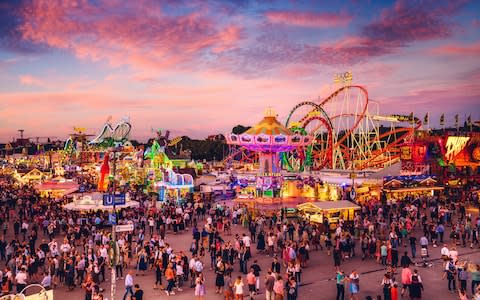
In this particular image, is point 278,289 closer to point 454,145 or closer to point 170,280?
point 170,280

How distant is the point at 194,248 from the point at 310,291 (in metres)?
5.21

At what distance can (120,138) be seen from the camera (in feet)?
89.9

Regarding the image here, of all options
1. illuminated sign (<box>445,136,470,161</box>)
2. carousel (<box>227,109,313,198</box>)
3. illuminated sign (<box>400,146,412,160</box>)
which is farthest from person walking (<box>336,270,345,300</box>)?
illuminated sign (<box>445,136,470,161</box>)

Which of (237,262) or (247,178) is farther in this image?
(247,178)

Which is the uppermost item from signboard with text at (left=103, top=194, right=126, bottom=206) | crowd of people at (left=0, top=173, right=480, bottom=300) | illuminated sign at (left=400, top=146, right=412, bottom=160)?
illuminated sign at (left=400, top=146, right=412, bottom=160)

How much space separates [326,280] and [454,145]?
3303 cm

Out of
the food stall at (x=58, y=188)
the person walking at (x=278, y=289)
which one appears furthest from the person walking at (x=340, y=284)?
the food stall at (x=58, y=188)

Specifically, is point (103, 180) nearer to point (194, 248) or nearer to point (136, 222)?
point (136, 222)

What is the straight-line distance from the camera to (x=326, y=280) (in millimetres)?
14266

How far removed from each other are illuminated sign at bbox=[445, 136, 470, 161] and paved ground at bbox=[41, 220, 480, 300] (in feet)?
84.8

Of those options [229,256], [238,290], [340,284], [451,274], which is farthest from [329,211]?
[238,290]

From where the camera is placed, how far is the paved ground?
12812mm

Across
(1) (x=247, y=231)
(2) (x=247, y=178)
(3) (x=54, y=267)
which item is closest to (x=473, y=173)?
(2) (x=247, y=178)

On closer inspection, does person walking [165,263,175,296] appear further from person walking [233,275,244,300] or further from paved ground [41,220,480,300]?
person walking [233,275,244,300]
